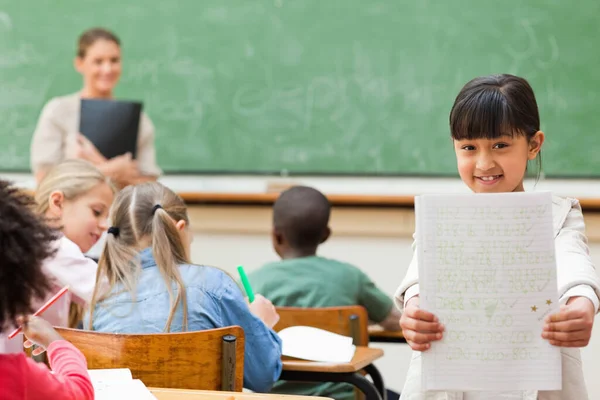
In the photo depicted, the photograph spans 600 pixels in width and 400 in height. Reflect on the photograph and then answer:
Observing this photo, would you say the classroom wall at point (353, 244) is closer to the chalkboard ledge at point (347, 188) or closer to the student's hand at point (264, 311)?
the chalkboard ledge at point (347, 188)

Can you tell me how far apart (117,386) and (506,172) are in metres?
0.82

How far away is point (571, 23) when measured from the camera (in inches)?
169

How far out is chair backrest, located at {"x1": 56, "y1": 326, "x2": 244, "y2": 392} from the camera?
1.94 metres

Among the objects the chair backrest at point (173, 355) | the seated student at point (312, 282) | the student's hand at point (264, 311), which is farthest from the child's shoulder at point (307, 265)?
the chair backrest at point (173, 355)

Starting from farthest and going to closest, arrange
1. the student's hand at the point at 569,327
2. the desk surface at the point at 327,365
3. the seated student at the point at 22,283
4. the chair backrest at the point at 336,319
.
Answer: the chair backrest at the point at 336,319 → the desk surface at the point at 327,365 → the student's hand at the point at 569,327 → the seated student at the point at 22,283

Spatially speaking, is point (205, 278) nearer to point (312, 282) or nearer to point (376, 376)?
point (312, 282)

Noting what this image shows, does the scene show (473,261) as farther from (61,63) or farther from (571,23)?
(61,63)

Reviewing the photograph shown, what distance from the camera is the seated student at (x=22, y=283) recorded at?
137cm

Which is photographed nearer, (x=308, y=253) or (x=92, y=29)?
(x=308, y=253)

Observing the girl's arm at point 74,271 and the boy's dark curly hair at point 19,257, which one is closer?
the boy's dark curly hair at point 19,257

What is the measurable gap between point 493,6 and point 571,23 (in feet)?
1.21

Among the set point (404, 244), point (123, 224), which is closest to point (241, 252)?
point (404, 244)

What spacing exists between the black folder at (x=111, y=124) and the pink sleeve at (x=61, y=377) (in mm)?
2546

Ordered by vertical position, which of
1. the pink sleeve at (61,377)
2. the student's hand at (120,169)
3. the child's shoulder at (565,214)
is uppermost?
the student's hand at (120,169)
